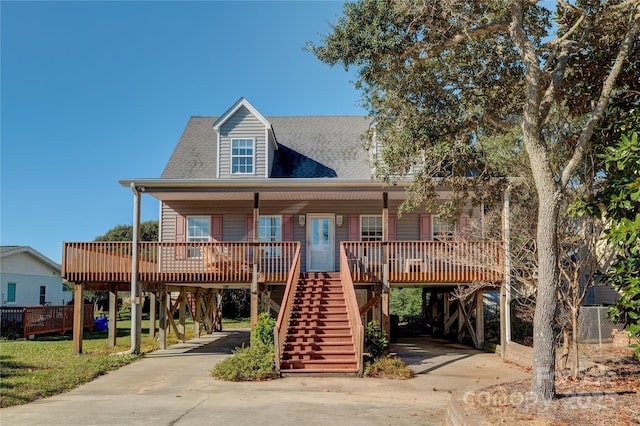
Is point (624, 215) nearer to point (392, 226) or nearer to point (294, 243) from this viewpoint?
point (294, 243)

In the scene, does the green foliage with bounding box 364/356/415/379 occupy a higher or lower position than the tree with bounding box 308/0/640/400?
lower

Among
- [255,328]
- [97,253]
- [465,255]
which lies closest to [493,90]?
[465,255]

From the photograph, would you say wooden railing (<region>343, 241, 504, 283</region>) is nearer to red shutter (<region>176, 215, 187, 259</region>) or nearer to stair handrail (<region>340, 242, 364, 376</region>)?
stair handrail (<region>340, 242, 364, 376</region>)

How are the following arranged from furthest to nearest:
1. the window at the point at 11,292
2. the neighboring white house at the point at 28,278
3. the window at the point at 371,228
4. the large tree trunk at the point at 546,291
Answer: the window at the point at 11,292
the neighboring white house at the point at 28,278
the window at the point at 371,228
the large tree trunk at the point at 546,291

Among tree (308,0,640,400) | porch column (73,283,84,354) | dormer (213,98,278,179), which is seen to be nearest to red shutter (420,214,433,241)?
dormer (213,98,278,179)

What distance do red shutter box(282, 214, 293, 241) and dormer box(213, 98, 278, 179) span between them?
1645 mm

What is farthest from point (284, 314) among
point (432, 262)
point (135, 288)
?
point (135, 288)

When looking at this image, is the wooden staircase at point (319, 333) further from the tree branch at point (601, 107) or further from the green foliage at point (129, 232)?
the green foliage at point (129, 232)

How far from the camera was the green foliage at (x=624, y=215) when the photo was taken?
276 inches

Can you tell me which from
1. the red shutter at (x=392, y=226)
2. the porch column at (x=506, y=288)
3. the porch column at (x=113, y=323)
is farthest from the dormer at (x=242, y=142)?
the porch column at (x=506, y=288)

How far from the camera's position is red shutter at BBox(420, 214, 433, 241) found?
18.5 metres

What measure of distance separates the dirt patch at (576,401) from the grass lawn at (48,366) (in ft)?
24.2

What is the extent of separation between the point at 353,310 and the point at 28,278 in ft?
71.8

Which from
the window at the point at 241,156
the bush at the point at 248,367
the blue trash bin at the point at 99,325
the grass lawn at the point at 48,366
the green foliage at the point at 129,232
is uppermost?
the window at the point at 241,156
